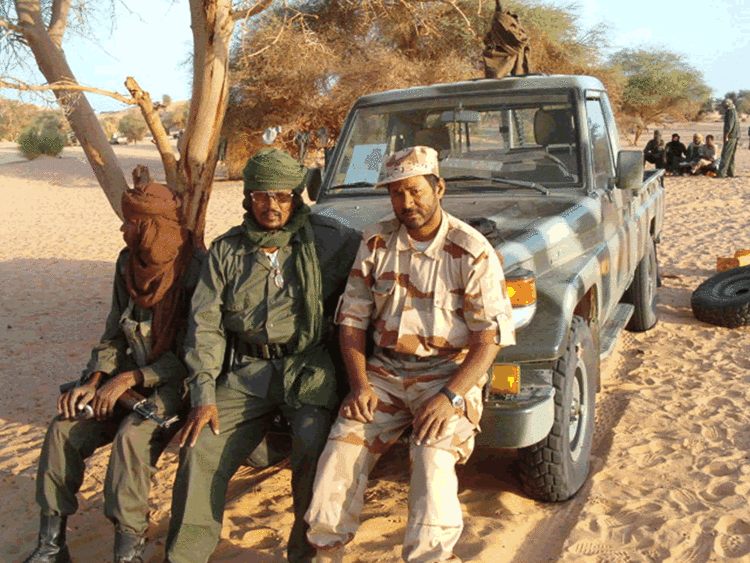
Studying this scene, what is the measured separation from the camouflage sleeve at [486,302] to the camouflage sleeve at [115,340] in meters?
1.61

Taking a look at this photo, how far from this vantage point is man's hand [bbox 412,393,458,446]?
9.33 feet

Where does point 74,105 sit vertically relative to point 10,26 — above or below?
below

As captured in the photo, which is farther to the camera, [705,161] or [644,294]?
[705,161]

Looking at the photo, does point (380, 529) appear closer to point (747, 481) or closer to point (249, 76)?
point (747, 481)

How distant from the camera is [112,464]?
3105 mm

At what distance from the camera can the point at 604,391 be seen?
5.31 m

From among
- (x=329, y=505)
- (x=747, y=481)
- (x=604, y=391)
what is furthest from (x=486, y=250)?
(x=604, y=391)

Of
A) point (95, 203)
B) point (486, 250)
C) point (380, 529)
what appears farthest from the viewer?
point (95, 203)

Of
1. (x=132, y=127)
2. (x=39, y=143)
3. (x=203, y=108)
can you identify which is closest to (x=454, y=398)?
(x=203, y=108)

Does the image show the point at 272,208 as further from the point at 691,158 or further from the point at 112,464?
the point at 691,158

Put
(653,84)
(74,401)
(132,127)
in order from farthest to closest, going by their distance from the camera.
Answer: (132,127) < (653,84) < (74,401)

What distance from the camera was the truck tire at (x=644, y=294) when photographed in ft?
20.9

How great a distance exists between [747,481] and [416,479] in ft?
6.31

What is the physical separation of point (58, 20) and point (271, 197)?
16.7 ft
